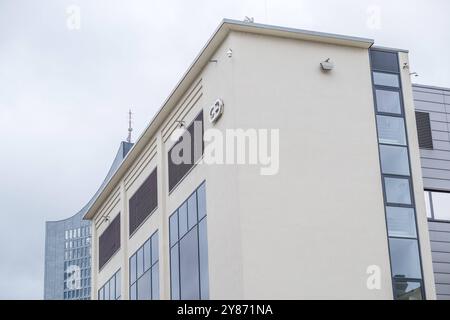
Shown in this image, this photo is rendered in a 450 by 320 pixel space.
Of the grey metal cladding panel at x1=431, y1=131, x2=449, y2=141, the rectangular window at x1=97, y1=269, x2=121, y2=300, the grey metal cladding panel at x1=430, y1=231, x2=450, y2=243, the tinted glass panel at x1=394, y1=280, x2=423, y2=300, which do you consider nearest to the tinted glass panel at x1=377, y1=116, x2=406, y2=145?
the grey metal cladding panel at x1=431, y1=131, x2=449, y2=141

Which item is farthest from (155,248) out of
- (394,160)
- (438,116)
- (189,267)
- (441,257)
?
(438,116)

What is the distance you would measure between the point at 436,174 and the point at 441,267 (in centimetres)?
318

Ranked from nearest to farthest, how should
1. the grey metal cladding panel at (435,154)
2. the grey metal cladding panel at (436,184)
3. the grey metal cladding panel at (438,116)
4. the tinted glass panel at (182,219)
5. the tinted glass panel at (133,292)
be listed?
the grey metal cladding panel at (436,184)
the grey metal cladding panel at (435,154)
the grey metal cladding panel at (438,116)
the tinted glass panel at (182,219)
the tinted glass panel at (133,292)

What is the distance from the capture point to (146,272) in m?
34.4

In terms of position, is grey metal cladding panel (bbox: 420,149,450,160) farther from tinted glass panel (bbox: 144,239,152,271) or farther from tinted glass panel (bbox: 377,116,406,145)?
tinted glass panel (bbox: 144,239,152,271)

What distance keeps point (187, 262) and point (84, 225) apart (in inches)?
6199

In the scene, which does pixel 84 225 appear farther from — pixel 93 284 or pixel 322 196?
pixel 322 196

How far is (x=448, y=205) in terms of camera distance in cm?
2891

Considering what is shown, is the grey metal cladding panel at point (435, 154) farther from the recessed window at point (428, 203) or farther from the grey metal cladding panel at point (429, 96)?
the grey metal cladding panel at point (429, 96)

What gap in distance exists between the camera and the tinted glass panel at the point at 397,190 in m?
27.0

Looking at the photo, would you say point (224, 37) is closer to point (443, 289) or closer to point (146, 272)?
point (443, 289)

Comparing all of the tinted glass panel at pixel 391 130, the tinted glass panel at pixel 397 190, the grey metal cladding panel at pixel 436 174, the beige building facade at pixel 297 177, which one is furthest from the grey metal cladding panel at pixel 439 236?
the tinted glass panel at pixel 391 130

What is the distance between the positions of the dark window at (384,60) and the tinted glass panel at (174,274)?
30.7ft
